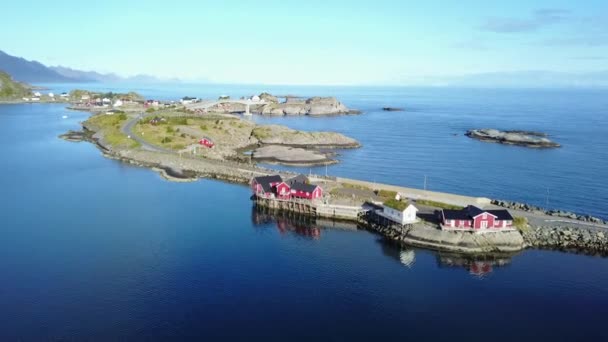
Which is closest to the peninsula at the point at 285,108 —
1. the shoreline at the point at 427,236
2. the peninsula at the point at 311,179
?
the peninsula at the point at 311,179

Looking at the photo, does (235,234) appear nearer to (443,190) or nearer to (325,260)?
(325,260)

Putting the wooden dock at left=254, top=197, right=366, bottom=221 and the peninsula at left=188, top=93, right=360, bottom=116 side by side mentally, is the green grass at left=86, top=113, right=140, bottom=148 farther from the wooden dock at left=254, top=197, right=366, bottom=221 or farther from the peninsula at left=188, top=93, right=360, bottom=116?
the peninsula at left=188, top=93, right=360, bottom=116

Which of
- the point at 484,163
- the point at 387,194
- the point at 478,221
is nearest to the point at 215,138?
the point at 484,163

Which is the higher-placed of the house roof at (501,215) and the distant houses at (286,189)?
the house roof at (501,215)

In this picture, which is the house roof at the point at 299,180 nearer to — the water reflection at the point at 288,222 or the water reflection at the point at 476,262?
the water reflection at the point at 288,222

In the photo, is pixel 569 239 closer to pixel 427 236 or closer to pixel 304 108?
pixel 427 236

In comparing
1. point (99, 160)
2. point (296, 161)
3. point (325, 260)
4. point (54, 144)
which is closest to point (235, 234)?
point (325, 260)

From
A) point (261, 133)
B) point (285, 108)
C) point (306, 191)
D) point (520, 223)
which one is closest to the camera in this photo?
point (520, 223)
